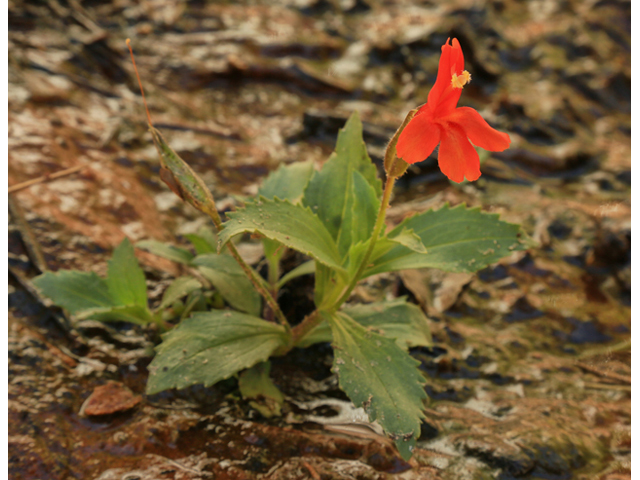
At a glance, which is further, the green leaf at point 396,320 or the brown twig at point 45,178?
the brown twig at point 45,178

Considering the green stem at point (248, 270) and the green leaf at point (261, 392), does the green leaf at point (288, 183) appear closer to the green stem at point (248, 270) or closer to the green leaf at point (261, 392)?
the green stem at point (248, 270)

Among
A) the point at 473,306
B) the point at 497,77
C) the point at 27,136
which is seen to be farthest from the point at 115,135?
the point at 497,77

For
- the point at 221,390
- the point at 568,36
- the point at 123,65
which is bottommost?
the point at 221,390

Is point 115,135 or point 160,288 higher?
point 115,135

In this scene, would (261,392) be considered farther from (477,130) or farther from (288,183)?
(477,130)

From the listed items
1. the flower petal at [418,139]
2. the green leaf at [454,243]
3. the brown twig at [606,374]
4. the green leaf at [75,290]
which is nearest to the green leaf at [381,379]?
the green leaf at [454,243]
